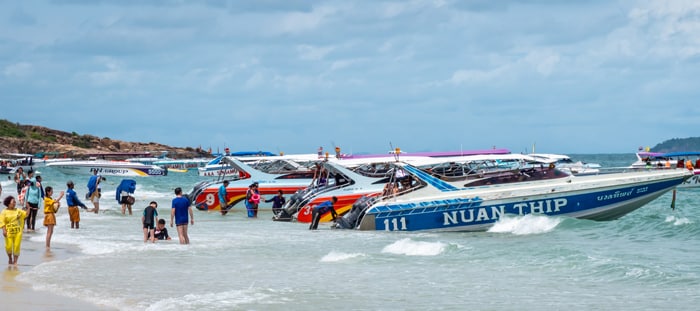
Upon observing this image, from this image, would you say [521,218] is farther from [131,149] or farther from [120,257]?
[131,149]

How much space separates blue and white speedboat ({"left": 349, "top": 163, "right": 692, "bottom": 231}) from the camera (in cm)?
2269

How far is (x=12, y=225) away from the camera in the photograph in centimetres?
1661

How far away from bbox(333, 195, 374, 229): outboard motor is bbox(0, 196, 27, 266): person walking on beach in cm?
941

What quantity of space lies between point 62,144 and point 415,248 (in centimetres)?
13100

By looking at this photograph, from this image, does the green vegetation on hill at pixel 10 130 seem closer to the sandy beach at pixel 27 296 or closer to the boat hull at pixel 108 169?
the boat hull at pixel 108 169

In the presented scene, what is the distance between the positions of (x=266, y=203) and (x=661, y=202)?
19086mm

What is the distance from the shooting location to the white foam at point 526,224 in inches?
885

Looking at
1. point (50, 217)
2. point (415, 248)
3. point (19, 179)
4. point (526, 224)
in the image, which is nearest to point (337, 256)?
point (415, 248)

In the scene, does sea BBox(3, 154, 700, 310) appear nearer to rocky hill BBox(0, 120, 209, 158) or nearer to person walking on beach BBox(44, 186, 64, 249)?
person walking on beach BBox(44, 186, 64, 249)

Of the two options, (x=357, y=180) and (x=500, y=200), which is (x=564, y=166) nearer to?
(x=357, y=180)

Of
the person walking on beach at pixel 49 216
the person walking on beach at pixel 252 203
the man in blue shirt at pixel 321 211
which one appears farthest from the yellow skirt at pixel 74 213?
the person walking on beach at pixel 252 203

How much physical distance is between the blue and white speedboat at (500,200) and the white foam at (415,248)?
2935 millimetres

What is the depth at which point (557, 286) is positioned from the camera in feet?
49.8

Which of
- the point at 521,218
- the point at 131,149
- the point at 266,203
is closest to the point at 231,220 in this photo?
the point at 266,203
